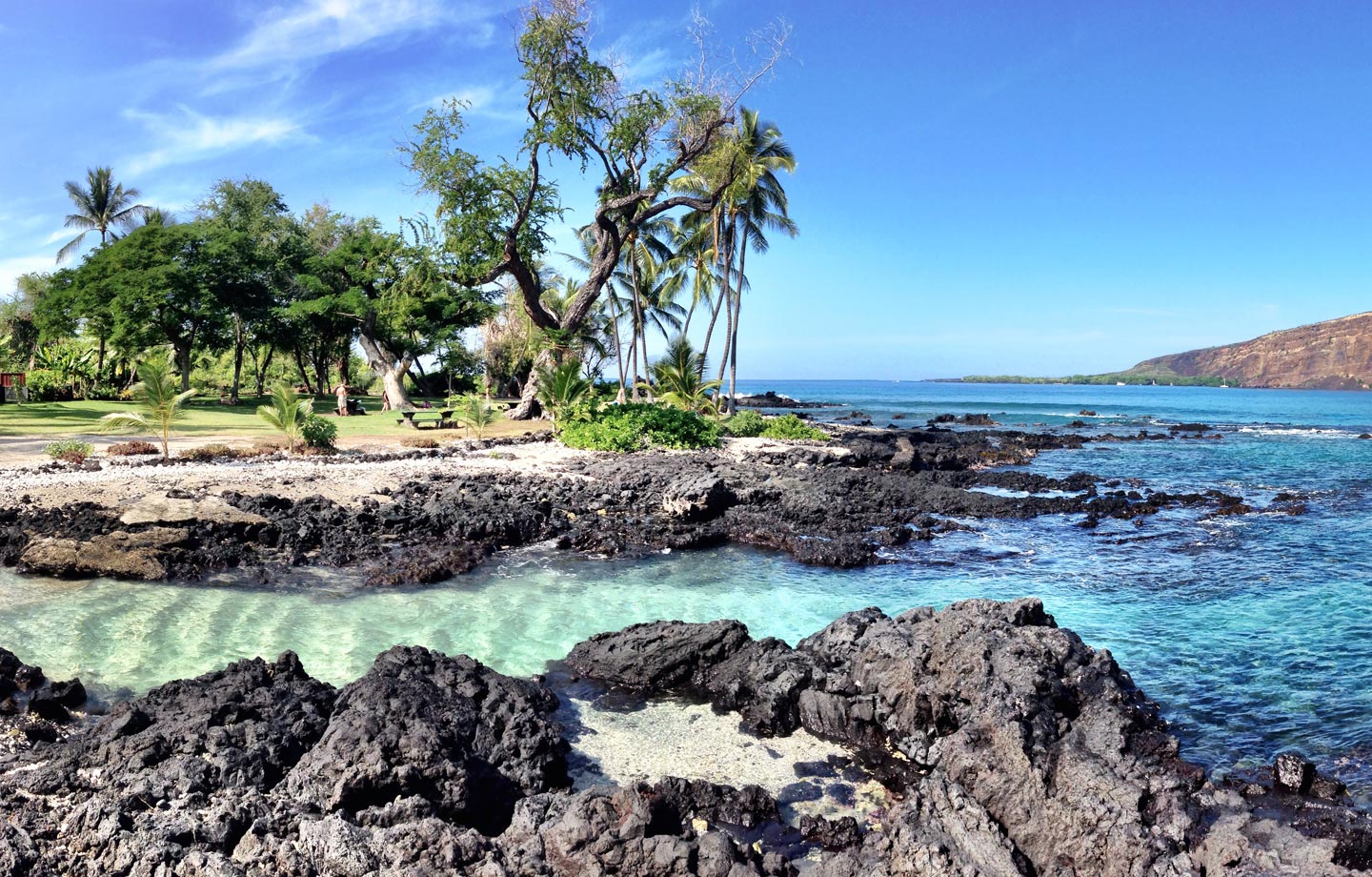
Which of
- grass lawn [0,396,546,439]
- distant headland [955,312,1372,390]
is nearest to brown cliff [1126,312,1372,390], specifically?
distant headland [955,312,1372,390]

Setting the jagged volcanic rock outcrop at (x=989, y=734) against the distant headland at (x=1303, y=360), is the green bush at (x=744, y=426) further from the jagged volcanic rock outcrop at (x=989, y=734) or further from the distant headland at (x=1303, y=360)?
the distant headland at (x=1303, y=360)

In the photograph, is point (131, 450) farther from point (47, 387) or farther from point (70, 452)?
point (47, 387)

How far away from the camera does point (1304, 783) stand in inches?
221

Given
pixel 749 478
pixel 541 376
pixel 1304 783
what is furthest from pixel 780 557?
pixel 541 376

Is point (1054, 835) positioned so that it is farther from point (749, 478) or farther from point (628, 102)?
point (628, 102)

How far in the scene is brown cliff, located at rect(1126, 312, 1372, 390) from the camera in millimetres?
139875

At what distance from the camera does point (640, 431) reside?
2252cm

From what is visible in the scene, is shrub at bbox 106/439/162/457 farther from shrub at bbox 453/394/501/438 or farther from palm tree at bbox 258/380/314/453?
shrub at bbox 453/394/501/438

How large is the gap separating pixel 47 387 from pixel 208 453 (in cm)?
2378

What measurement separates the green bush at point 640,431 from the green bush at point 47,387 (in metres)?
25.0

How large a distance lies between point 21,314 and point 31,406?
2239 centimetres

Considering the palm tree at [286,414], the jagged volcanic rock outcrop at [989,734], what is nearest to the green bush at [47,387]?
the palm tree at [286,414]

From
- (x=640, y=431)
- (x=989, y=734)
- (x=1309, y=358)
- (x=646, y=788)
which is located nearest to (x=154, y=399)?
(x=640, y=431)

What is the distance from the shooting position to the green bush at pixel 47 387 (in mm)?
33719
